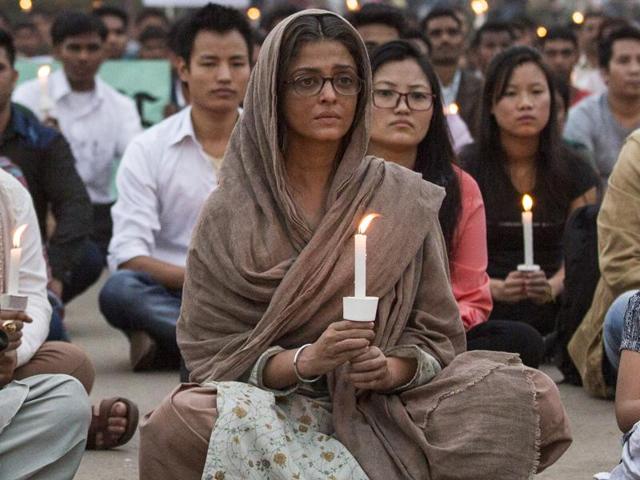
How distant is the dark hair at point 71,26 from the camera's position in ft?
37.5

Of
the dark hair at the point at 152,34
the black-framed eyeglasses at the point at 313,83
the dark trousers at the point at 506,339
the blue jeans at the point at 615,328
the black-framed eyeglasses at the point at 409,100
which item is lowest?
the dark trousers at the point at 506,339

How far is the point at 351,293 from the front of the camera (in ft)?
15.7

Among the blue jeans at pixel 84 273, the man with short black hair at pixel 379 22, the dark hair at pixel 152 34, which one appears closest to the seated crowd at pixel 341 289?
the blue jeans at pixel 84 273

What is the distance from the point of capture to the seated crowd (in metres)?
4.64

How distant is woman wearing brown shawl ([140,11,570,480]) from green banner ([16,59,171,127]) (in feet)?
27.5

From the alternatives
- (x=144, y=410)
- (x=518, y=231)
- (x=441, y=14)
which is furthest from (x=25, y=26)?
(x=144, y=410)

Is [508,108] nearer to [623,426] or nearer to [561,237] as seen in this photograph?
[561,237]

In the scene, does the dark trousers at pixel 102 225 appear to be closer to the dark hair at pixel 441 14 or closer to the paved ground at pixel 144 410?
the paved ground at pixel 144 410

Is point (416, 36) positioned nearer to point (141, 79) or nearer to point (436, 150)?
point (141, 79)

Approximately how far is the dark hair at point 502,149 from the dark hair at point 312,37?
118 inches

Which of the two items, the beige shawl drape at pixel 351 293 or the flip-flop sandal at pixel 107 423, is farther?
the flip-flop sandal at pixel 107 423

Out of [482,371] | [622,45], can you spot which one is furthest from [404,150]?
[622,45]

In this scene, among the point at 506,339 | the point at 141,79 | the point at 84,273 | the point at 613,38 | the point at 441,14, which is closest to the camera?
the point at 506,339

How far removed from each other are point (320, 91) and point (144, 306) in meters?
3.19
